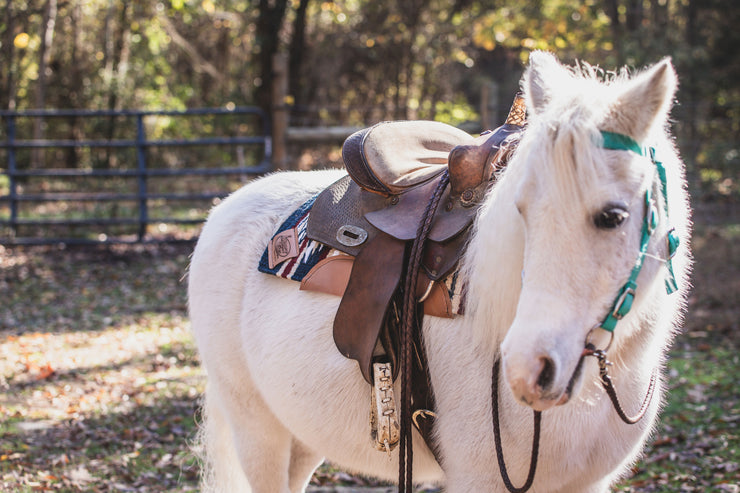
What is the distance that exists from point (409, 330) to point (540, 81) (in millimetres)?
702

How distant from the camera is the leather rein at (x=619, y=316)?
126cm

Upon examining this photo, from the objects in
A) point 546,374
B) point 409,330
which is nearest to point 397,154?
point 409,330

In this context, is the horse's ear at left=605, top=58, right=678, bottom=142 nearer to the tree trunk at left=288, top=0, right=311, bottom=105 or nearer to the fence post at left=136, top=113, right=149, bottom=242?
the fence post at left=136, top=113, right=149, bottom=242

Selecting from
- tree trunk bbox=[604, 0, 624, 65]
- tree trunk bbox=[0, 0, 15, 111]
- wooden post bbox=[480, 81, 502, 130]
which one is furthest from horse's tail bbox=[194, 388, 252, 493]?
tree trunk bbox=[0, 0, 15, 111]

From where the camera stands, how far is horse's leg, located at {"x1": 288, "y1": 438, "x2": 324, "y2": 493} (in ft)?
8.41

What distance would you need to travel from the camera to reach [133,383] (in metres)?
4.62

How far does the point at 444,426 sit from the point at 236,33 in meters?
15.2

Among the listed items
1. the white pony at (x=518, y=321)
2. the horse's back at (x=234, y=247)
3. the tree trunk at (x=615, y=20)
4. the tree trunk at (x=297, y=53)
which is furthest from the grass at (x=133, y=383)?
the tree trunk at (x=297, y=53)

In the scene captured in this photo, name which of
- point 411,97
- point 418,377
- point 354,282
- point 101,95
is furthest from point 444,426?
point 101,95

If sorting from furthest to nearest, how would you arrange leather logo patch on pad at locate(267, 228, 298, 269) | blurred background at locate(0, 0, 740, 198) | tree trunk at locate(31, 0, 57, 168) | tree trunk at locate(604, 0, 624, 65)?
1. tree trunk at locate(31, 0, 57, 168)
2. tree trunk at locate(604, 0, 624, 65)
3. blurred background at locate(0, 0, 740, 198)
4. leather logo patch on pad at locate(267, 228, 298, 269)

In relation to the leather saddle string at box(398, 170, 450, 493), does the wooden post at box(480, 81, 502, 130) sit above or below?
above

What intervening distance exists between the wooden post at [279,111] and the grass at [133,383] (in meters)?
1.82

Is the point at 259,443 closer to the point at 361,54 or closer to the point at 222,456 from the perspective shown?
the point at 222,456

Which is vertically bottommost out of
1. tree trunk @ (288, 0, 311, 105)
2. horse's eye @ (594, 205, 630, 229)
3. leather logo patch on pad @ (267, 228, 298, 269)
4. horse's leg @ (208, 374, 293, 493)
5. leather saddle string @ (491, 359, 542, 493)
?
horse's leg @ (208, 374, 293, 493)
